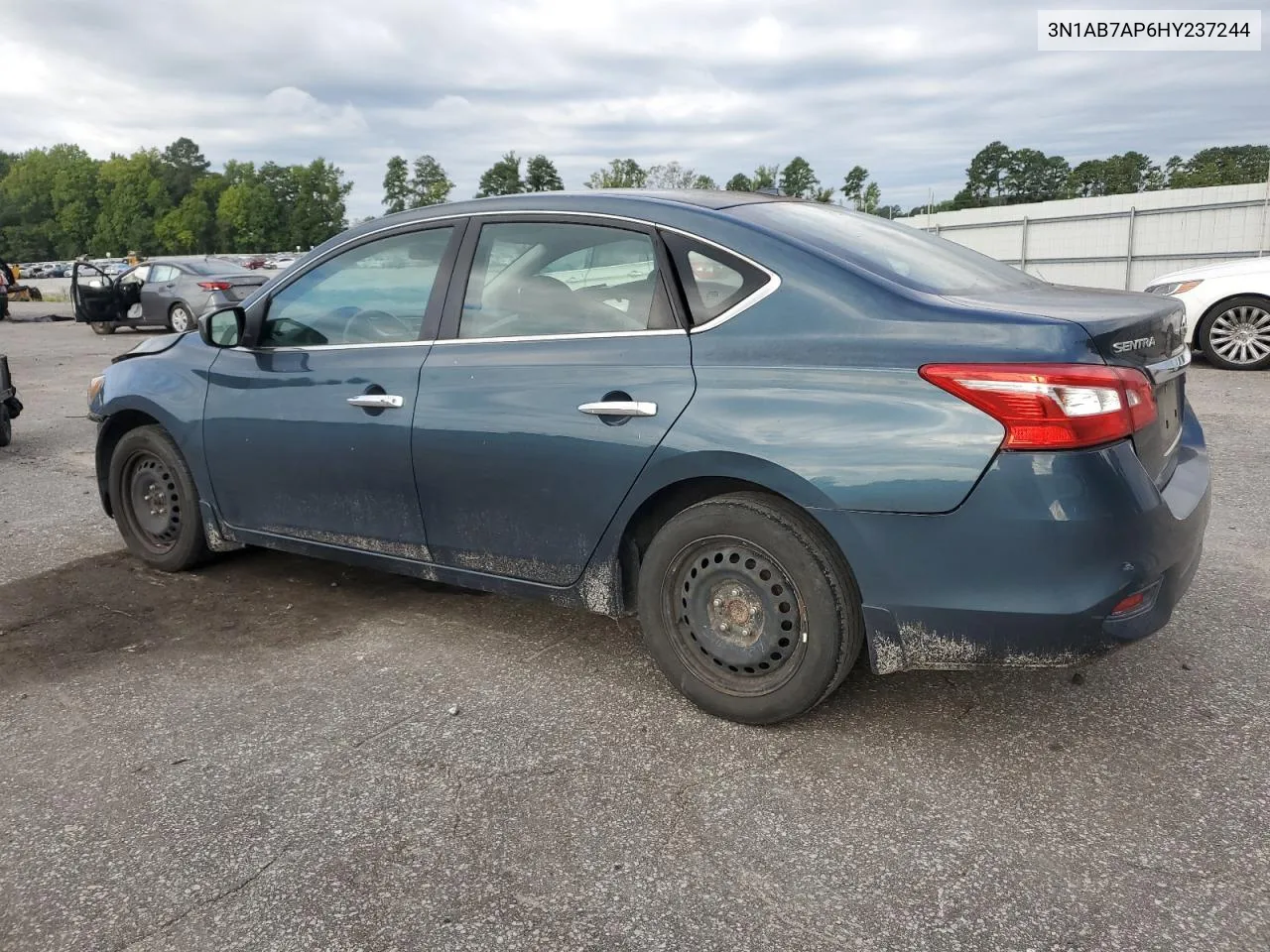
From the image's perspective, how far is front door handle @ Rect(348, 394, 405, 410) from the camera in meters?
3.66

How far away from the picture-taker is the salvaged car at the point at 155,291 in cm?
1844

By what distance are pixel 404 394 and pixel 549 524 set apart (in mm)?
767

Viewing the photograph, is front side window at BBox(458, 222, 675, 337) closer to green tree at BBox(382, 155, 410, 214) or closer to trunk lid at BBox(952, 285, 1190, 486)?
trunk lid at BBox(952, 285, 1190, 486)

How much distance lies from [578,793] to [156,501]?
118 inches

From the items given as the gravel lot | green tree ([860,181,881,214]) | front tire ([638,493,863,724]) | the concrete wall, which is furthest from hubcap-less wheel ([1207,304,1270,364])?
green tree ([860,181,881,214])

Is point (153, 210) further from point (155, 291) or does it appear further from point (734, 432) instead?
point (734, 432)

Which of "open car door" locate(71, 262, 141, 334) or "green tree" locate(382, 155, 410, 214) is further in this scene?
"green tree" locate(382, 155, 410, 214)

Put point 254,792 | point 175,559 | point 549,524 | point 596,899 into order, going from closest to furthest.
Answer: point 596,899 → point 254,792 → point 549,524 → point 175,559

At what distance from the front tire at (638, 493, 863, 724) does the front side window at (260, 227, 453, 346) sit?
1.38 meters

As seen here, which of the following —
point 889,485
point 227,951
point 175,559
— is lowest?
point 227,951

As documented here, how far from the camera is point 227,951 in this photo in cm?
218

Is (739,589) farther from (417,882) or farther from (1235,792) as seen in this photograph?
(1235,792)

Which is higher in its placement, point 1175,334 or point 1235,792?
point 1175,334

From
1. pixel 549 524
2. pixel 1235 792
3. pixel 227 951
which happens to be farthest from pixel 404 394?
pixel 1235 792
